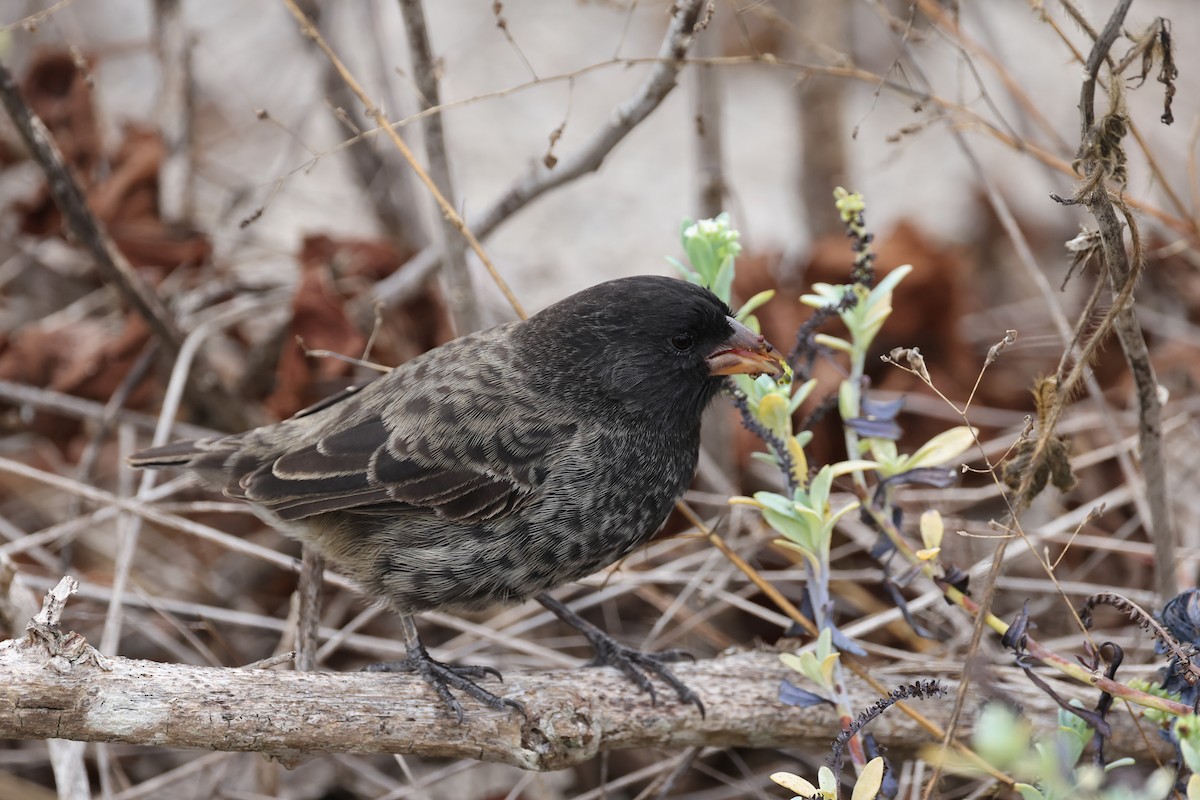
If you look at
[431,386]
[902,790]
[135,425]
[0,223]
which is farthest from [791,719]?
[0,223]

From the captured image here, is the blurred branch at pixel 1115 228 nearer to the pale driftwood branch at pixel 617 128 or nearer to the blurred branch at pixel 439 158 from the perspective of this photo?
the pale driftwood branch at pixel 617 128

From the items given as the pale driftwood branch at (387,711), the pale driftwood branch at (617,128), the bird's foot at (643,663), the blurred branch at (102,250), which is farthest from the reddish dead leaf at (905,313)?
the blurred branch at (102,250)

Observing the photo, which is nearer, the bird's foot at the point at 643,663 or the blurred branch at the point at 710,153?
the bird's foot at the point at 643,663

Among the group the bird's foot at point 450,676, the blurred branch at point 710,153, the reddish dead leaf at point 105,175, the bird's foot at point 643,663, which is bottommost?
the bird's foot at point 643,663

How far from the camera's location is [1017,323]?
5.32 m

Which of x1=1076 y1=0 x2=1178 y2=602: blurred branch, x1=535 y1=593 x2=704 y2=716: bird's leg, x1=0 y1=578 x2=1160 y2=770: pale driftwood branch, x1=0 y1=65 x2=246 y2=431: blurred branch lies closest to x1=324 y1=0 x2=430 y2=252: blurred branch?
x1=0 y1=65 x2=246 y2=431: blurred branch

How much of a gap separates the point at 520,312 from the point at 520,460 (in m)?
0.40

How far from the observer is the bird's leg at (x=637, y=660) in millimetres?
2922

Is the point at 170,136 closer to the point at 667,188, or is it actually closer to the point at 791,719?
the point at 667,188

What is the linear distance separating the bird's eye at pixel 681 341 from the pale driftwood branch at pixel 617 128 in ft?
1.78

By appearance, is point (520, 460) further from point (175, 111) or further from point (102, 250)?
point (175, 111)

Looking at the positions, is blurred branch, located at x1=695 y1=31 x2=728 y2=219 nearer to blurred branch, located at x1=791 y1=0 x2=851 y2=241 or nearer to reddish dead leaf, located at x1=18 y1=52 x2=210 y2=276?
blurred branch, located at x1=791 y1=0 x2=851 y2=241

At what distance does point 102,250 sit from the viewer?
12.0 feet

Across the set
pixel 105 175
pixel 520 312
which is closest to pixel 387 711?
pixel 520 312
